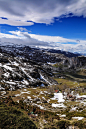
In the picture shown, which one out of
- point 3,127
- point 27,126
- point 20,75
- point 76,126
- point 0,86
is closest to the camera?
point 3,127

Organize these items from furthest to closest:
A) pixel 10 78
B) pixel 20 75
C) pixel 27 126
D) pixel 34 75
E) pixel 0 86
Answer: pixel 34 75
pixel 20 75
pixel 10 78
pixel 0 86
pixel 27 126

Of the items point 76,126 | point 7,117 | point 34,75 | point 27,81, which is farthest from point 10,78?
point 76,126

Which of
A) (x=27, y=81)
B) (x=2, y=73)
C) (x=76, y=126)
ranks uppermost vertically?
(x=76, y=126)

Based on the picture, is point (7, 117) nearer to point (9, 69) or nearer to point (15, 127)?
point (15, 127)

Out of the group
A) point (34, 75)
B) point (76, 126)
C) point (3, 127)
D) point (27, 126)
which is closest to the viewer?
point (3, 127)

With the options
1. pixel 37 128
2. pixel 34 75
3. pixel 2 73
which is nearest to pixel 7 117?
pixel 37 128

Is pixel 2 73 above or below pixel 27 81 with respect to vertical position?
above

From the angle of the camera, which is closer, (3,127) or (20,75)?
(3,127)

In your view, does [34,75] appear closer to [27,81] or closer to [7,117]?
[27,81]

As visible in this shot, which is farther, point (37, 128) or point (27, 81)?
point (27, 81)
